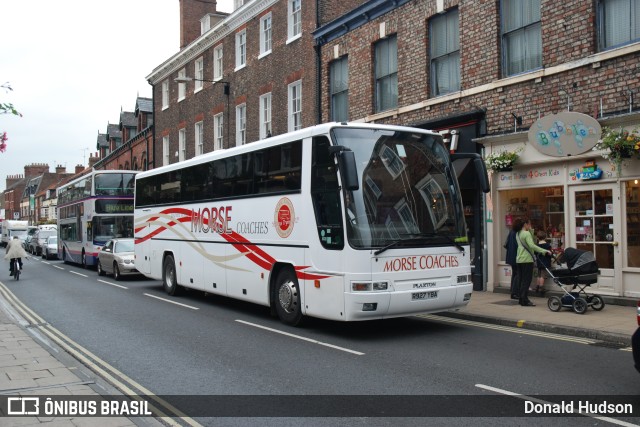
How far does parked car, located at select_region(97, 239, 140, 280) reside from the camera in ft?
68.1

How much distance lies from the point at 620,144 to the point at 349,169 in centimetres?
588

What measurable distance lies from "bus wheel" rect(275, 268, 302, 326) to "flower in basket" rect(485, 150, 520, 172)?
619 cm

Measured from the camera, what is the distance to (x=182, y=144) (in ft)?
110

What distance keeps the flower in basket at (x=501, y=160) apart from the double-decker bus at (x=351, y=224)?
3.74m

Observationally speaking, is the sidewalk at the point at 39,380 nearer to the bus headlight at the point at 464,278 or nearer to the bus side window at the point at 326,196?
the bus side window at the point at 326,196

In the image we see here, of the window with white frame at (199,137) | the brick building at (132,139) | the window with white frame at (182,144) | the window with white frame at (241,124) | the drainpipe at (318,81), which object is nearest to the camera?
the drainpipe at (318,81)

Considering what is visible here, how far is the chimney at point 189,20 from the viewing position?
115ft

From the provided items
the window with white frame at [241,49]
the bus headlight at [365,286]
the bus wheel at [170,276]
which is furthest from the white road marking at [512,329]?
the window with white frame at [241,49]

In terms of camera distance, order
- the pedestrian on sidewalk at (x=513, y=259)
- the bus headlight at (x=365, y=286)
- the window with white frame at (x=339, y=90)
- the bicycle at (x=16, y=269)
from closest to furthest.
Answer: the bus headlight at (x=365, y=286) < the pedestrian on sidewalk at (x=513, y=259) < the window with white frame at (x=339, y=90) < the bicycle at (x=16, y=269)

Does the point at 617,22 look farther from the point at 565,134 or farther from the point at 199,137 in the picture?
the point at 199,137

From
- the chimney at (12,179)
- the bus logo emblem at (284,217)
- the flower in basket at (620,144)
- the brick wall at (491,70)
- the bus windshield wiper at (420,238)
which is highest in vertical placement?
the chimney at (12,179)

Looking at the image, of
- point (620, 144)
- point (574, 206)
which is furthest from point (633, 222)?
point (620, 144)

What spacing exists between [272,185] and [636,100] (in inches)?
279

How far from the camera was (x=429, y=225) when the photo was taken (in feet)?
31.0
